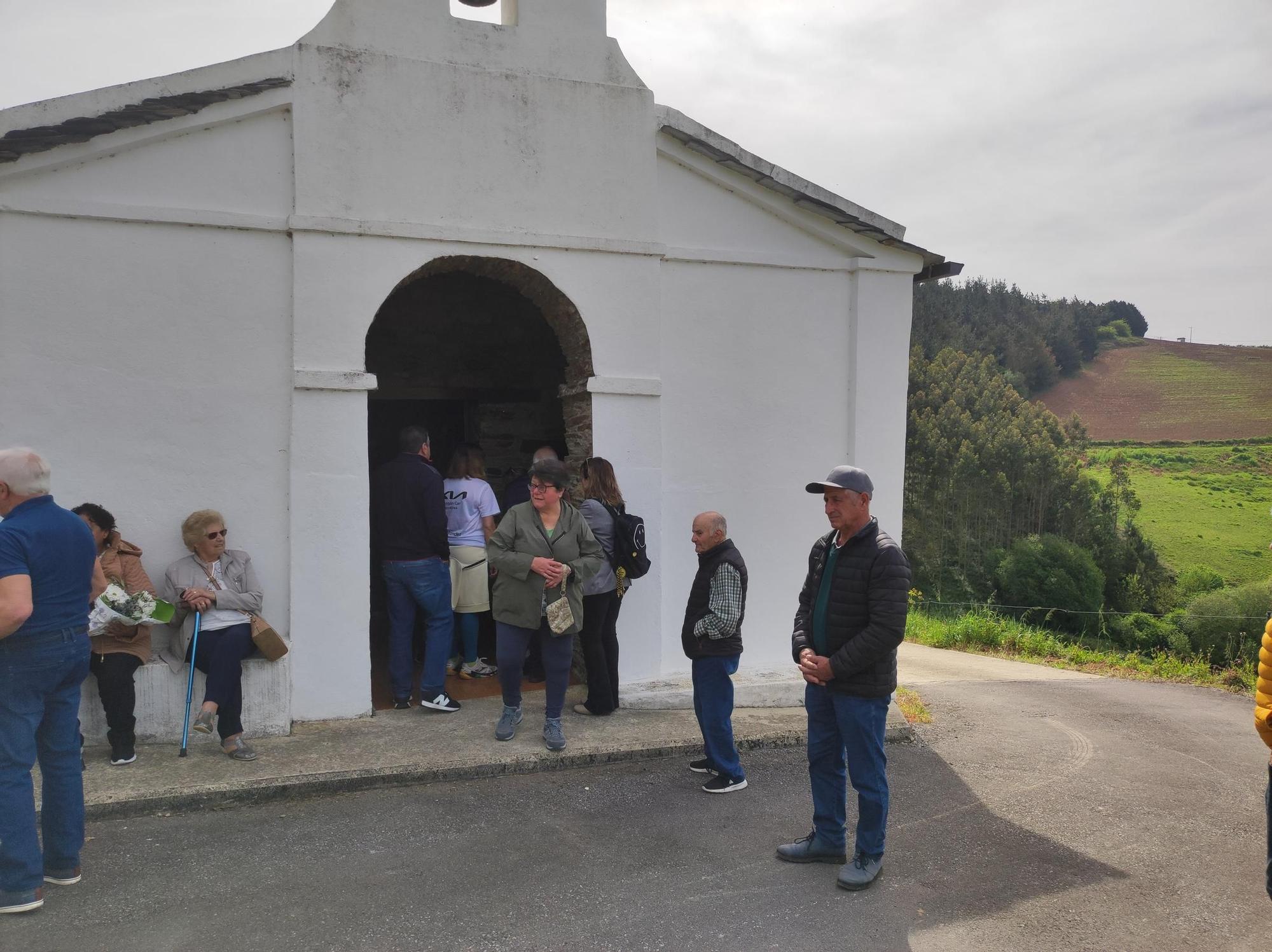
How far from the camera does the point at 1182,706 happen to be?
334 inches

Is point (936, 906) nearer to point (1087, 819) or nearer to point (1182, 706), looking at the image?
point (1087, 819)

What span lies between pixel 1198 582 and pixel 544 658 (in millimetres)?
35941

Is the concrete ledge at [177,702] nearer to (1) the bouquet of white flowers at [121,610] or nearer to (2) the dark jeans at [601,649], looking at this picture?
(1) the bouquet of white flowers at [121,610]

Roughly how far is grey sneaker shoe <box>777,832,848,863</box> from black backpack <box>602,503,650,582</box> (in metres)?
Answer: 2.18

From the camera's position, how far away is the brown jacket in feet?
16.7

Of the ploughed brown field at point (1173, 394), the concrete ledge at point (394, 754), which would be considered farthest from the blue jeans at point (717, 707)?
the ploughed brown field at point (1173, 394)

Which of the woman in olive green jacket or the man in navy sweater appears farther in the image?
the man in navy sweater

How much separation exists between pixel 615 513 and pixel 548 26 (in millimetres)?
3447

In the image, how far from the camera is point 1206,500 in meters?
42.2

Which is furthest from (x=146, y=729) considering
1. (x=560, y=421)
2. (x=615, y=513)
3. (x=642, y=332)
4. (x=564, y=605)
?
(x=560, y=421)

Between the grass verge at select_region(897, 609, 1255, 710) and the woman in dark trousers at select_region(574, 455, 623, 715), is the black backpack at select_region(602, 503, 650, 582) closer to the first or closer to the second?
the woman in dark trousers at select_region(574, 455, 623, 715)

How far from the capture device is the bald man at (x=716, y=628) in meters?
4.84

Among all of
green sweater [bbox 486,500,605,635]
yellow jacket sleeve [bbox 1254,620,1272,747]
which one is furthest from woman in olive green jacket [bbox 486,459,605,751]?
yellow jacket sleeve [bbox 1254,620,1272,747]

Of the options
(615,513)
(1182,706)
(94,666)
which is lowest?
(1182,706)
